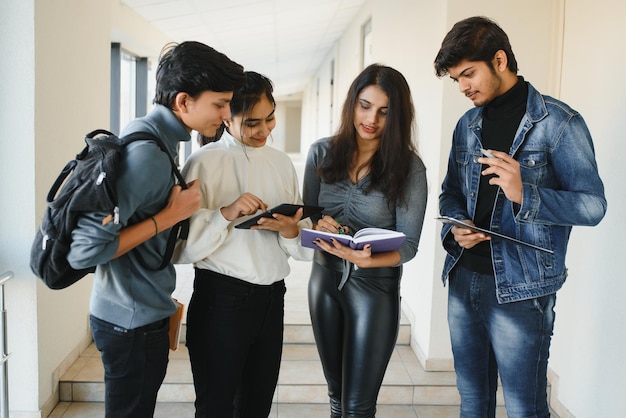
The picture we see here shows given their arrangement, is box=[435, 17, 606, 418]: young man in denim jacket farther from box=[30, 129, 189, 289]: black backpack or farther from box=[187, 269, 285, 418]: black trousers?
box=[30, 129, 189, 289]: black backpack

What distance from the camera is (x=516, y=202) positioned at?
5.59 feet

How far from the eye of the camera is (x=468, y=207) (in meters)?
1.91

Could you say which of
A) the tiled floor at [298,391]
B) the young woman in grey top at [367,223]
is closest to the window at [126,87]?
the tiled floor at [298,391]

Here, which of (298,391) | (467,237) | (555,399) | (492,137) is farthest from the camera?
(298,391)

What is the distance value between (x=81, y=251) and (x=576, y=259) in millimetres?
2372

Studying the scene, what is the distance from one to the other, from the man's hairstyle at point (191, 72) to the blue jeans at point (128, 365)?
59 cm

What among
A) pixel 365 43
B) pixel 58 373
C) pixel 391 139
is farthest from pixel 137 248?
pixel 365 43

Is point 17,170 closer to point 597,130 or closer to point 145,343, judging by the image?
point 145,343

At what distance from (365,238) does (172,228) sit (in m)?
0.55

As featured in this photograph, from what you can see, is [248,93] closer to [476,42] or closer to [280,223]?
[280,223]

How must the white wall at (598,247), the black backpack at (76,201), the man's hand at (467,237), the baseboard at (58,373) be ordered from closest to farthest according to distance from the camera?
1. the black backpack at (76,201)
2. the man's hand at (467,237)
3. the white wall at (598,247)
4. the baseboard at (58,373)

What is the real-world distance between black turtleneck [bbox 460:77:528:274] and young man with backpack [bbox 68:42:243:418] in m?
0.82

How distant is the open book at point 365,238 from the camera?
1694 millimetres

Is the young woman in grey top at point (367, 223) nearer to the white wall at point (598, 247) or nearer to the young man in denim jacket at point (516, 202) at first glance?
the young man in denim jacket at point (516, 202)
